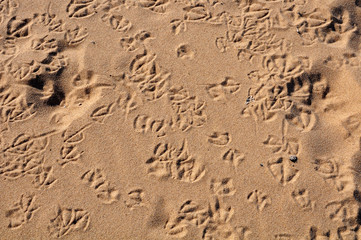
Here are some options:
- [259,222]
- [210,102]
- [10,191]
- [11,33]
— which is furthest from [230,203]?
[11,33]

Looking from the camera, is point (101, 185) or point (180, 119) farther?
point (180, 119)

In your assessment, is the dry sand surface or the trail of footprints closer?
the dry sand surface

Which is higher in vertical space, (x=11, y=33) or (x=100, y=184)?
(x=11, y=33)

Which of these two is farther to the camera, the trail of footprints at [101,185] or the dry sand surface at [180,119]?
the trail of footprints at [101,185]

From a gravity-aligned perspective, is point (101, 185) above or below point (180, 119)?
below

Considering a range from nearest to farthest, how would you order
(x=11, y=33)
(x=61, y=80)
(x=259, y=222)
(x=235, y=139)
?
(x=259, y=222), (x=235, y=139), (x=61, y=80), (x=11, y=33)

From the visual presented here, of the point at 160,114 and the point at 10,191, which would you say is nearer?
the point at 10,191

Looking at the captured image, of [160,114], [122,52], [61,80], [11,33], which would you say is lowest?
[160,114]

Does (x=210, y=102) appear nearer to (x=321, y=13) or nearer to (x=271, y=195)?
(x=271, y=195)
